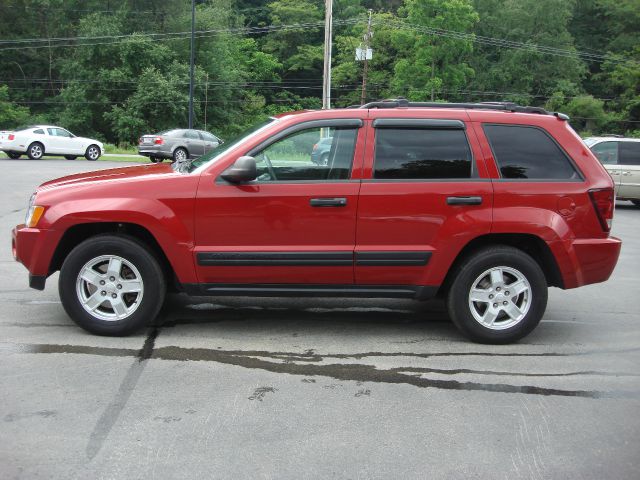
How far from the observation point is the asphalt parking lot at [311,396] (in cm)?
338

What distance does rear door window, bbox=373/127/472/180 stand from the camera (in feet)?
17.3

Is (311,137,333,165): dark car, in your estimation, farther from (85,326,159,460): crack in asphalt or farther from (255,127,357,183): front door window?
(85,326,159,460): crack in asphalt

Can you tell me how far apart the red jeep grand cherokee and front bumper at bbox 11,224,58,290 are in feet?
0.04

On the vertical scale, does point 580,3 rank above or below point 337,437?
above

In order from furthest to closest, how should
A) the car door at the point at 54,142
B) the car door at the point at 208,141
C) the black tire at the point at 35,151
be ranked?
the car door at the point at 208,141, the car door at the point at 54,142, the black tire at the point at 35,151

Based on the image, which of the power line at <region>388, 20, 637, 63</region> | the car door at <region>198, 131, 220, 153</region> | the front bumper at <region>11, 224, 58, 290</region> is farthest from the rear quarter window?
the power line at <region>388, 20, 637, 63</region>

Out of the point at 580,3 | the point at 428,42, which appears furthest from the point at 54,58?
the point at 580,3

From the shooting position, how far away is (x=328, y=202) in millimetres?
5133

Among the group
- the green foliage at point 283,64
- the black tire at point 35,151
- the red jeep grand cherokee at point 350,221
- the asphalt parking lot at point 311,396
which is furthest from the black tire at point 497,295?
the green foliage at point 283,64

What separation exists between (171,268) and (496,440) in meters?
2.96

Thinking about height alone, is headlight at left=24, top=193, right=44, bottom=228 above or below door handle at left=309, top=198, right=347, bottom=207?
below

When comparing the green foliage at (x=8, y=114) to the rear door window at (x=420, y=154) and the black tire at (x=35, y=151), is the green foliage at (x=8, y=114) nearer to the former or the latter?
the black tire at (x=35, y=151)

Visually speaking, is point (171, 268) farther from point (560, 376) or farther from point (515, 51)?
point (515, 51)

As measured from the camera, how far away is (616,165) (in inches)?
648
